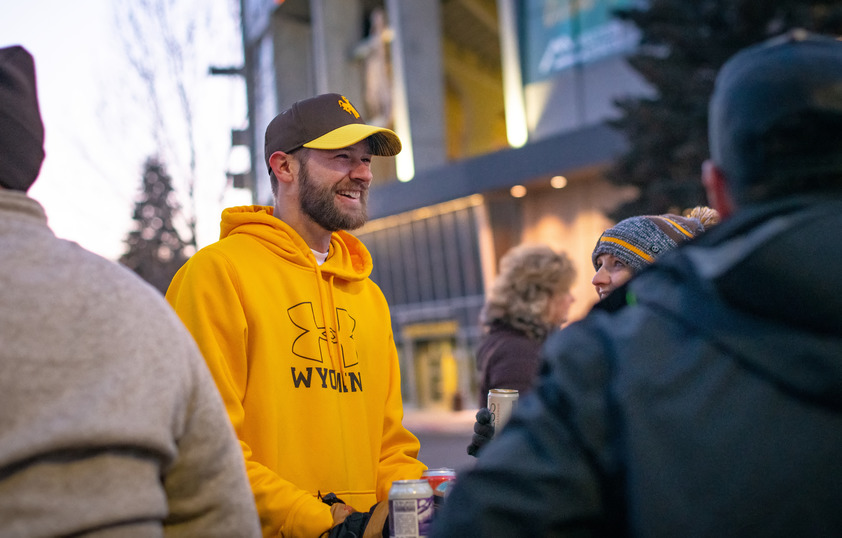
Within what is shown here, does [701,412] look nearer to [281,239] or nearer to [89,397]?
[89,397]

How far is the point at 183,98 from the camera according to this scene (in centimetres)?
1317

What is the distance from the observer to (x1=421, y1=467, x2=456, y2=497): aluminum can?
246 cm

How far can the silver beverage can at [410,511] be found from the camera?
224 centimetres

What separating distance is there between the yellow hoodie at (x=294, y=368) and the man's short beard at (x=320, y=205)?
15 cm

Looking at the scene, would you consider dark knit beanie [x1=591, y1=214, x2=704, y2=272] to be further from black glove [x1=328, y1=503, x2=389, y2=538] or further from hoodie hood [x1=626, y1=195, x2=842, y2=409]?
hoodie hood [x1=626, y1=195, x2=842, y2=409]

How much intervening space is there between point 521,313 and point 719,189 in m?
3.71

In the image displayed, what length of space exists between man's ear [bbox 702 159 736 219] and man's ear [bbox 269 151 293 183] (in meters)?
2.37

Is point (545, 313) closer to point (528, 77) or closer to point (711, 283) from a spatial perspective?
point (711, 283)

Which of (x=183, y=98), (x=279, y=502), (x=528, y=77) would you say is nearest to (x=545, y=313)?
(x=279, y=502)

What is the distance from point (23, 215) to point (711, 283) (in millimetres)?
1411

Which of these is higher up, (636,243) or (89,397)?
(636,243)

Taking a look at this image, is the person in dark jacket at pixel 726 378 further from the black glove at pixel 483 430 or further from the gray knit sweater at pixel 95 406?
the black glove at pixel 483 430

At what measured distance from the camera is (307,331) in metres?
3.31

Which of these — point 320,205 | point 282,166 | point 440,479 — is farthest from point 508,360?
point 440,479
